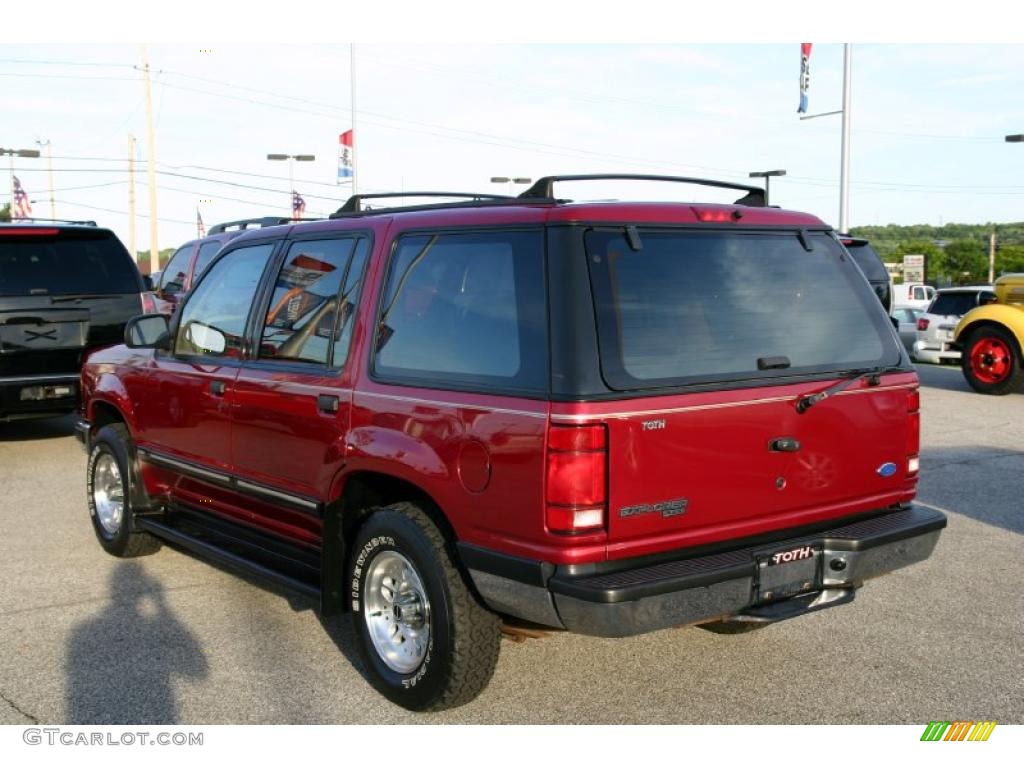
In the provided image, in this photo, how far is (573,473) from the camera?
11.3 feet

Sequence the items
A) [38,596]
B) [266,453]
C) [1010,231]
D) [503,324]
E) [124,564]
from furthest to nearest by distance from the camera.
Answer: [1010,231] < [124,564] < [38,596] < [266,453] < [503,324]

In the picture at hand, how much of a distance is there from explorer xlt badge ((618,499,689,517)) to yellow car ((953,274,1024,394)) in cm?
1242

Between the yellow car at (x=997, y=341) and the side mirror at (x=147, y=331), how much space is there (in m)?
12.2

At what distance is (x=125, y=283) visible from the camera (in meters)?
10.1

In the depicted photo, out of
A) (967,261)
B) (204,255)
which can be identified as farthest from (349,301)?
(967,261)

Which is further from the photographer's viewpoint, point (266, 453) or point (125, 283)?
point (125, 283)

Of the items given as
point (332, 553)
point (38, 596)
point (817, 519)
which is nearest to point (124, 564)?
point (38, 596)

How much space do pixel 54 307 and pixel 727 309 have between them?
25.0ft

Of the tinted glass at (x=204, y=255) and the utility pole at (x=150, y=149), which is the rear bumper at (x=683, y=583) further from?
the utility pole at (x=150, y=149)

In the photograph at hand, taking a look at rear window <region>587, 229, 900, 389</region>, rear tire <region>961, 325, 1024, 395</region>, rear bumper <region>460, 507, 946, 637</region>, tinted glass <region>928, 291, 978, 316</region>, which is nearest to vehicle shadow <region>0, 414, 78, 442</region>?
rear bumper <region>460, 507, 946, 637</region>

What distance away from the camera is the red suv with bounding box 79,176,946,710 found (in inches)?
139

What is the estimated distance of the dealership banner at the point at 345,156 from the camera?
37.3m
